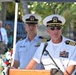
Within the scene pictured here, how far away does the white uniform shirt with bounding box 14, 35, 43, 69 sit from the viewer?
15.2ft

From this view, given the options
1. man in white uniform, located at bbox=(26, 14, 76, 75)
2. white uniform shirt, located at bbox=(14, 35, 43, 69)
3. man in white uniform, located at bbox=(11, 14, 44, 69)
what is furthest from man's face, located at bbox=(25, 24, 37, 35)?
man in white uniform, located at bbox=(26, 14, 76, 75)

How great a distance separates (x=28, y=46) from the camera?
4672 millimetres

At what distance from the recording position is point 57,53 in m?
4.04

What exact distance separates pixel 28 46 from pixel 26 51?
0.07m

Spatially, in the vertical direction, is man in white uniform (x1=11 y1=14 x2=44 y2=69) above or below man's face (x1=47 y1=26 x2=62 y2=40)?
below

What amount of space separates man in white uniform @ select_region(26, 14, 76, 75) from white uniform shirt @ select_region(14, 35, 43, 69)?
1.38ft

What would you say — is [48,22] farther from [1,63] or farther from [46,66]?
[1,63]

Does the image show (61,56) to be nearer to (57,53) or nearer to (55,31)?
(57,53)

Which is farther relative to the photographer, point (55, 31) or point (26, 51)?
point (26, 51)

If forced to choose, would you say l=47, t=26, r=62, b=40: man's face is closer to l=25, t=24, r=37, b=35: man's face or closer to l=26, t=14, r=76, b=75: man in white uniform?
l=26, t=14, r=76, b=75: man in white uniform

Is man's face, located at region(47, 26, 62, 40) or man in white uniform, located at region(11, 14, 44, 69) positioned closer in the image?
man's face, located at region(47, 26, 62, 40)

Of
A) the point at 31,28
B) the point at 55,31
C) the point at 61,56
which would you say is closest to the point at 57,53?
the point at 61,56

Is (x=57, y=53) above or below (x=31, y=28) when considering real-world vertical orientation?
below

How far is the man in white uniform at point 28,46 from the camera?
15.2 feet
